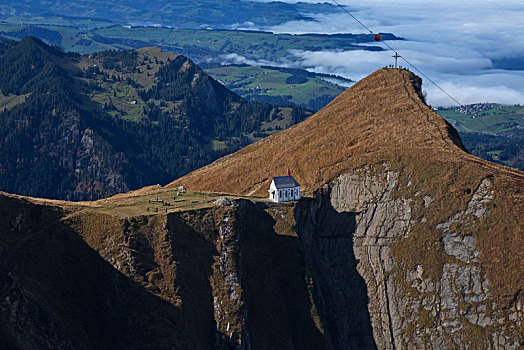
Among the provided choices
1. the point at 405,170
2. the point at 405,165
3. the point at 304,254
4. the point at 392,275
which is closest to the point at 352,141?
the point at 405,165

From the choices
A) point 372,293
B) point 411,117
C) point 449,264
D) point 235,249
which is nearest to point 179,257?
point 235,249

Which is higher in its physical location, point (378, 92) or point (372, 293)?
point (378, 92)

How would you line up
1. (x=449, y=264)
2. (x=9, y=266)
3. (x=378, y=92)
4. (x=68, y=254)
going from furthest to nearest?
(x=378, y=92) → (x=449, y=264) → (x=68, y=254) → (x=9, y=266)

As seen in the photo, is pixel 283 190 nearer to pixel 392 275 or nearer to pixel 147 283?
pixel 392 275

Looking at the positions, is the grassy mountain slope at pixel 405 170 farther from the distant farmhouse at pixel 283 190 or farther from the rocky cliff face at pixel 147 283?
the rocky cliff face at pixel 147 283

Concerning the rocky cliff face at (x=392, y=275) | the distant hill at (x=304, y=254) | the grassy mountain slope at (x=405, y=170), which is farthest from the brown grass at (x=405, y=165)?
the rocky cliff face at (x=392, y=275)

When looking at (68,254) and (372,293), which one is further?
(372,293)

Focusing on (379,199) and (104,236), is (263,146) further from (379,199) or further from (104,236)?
(104,236)

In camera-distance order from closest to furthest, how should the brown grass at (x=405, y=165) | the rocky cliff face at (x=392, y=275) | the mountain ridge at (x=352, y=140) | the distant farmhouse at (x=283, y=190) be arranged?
1. the rocky cliff face at (x=392, y=275)
2. the brown grass at (x=405, y=165)
3. the distant farmhouse at (x=283, y=190)
4. the mountain ridge at (x=352, y=140)
